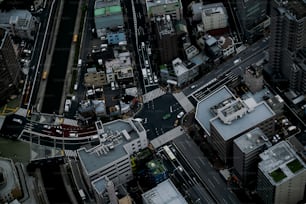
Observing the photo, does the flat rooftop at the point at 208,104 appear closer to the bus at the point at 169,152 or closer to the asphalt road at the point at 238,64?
the bus at the point at 169,152

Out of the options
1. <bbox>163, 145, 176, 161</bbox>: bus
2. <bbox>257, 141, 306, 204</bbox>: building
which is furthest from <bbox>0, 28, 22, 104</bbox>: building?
<bbox>257, 141, 306, 204</bbox>: building

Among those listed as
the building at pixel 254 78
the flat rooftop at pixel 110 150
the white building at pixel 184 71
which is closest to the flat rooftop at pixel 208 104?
the building at pixel 254 78

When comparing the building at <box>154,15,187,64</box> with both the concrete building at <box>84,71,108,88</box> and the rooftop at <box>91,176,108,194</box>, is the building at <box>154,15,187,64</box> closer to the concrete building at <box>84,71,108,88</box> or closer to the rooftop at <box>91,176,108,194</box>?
the concrete building at <box>84,71,108,88</box>

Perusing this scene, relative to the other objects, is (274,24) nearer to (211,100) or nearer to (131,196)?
(211,100)

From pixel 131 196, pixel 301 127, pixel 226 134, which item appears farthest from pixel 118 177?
pixel 301 127

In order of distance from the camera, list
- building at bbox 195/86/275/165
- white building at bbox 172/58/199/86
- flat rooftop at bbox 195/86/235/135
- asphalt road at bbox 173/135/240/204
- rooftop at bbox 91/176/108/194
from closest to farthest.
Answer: rooftop at bbox 91/176/108/194 → building at bbox 195/86/275/165 → asphalt road at bbox 173/135/240/204 → flat rooftop at bbox 195/86/235/135 → white building at bbox 172/58/199/86

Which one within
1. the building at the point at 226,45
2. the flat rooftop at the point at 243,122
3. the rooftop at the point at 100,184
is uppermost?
Result: the building at the point at 226,45
